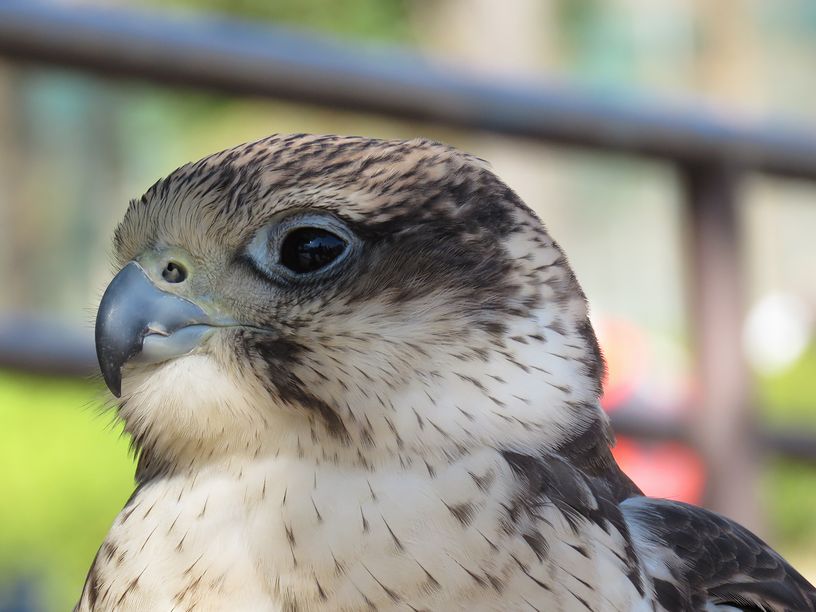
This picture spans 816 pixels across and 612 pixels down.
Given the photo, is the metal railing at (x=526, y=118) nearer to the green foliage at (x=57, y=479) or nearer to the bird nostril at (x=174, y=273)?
the bird nostril at (x=174, y=273)

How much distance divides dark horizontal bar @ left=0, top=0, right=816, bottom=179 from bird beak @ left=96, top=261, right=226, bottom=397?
1.14m

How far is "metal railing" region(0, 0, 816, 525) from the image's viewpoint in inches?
102

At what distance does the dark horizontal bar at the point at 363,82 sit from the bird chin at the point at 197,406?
1.20 m

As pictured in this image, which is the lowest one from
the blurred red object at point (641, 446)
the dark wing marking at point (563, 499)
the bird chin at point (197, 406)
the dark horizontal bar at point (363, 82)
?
the blurred red object at point (641, 446)

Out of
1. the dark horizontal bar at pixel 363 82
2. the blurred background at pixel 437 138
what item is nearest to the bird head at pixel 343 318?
the blurred background at pixel 437 138

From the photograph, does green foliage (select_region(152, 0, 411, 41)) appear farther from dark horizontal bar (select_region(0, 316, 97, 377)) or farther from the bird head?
the bird head

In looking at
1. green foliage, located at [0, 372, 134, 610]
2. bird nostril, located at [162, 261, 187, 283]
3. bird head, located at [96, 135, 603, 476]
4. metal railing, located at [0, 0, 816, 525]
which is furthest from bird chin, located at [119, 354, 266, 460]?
green foliage, located at [0, 372, 134, 610]

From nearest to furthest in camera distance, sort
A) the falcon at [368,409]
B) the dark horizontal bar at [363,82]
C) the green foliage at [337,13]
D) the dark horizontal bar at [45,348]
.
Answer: the falcon at [368,409] → the dark horizontal bar at [363,82] → the dark horizontal bar at [45,348] → the green foliage at [337,13]

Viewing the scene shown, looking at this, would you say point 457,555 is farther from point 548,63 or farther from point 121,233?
point 548,63

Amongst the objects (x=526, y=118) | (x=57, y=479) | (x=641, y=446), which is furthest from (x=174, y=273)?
(x=57, y=479)

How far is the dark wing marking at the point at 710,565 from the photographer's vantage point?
5.11ft

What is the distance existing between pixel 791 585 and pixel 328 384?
2.22 ft

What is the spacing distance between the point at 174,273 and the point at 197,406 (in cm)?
19

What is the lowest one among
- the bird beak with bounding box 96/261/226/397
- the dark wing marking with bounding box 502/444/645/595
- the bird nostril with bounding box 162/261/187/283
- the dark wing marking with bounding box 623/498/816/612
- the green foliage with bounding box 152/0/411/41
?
the dark wing marking with bounding box 623/498/816/612
